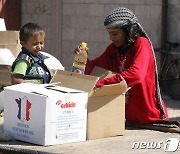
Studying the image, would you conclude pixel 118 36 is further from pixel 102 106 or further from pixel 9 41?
pixel 9 41

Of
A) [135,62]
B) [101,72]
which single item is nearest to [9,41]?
[101,72]

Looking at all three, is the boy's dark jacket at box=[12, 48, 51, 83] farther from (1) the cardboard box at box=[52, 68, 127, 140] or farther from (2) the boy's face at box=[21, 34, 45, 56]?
(1) the cardboard box at box=[52, 68, 127, 140]

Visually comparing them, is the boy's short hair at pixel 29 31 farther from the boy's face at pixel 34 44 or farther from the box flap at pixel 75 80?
the box flap at pixel 75 80

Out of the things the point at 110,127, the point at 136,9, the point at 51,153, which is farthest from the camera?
the point at 136,9

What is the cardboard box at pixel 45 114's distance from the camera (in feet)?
13.6

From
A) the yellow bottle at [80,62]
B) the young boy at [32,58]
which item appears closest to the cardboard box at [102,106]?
the yellow bottle at [80,62]

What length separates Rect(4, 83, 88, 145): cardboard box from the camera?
4.15 metres

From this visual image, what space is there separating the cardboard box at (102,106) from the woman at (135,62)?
0.31 meters

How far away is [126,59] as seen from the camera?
199 inches

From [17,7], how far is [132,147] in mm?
7201

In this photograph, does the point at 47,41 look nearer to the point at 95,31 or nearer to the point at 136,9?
the point at 95,31

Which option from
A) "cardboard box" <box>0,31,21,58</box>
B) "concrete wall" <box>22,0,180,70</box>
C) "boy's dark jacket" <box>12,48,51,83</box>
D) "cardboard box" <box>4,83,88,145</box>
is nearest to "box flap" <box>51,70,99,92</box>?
"cardboard box" <box>4,83,88,145</box>

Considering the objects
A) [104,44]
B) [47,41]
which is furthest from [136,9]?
[47,41]

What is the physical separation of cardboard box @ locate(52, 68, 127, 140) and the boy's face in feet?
1.69
